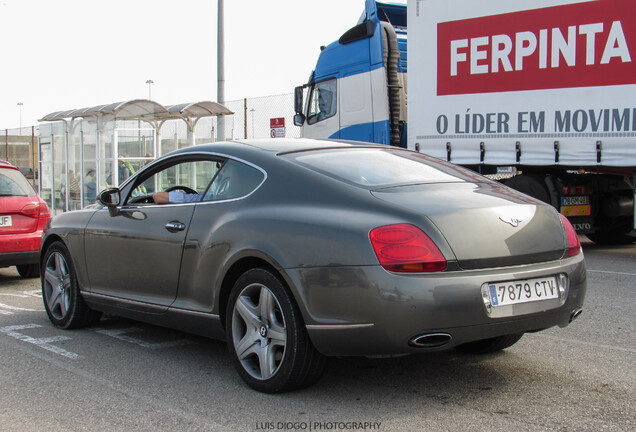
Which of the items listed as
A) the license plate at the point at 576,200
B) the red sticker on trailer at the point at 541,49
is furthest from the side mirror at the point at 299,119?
the license plate at the point at 576,200

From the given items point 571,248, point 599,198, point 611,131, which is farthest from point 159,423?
point 599,198

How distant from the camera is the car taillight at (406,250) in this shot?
11.7 ft

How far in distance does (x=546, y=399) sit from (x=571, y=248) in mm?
877

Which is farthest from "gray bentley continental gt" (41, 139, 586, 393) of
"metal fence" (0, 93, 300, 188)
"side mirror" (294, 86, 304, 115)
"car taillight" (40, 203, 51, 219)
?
"metal fence" (0, 93, 300, 188)

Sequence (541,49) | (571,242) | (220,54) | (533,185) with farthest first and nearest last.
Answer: (220,54) → (533,185) → (541,49) → (571,242)

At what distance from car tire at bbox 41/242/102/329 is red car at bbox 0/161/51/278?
8.52 ft

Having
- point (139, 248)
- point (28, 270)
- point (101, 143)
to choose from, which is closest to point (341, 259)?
point (139, 248)

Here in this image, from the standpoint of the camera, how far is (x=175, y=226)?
469 centimetres

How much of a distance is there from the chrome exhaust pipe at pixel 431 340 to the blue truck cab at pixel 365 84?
898 centimetres

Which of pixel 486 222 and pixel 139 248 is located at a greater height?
pixel 486 222

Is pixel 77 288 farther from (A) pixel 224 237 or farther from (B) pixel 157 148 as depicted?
(B) pixel 157 148

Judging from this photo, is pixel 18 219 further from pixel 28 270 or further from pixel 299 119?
pixel 299 119

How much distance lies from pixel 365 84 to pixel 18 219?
6.33 metres

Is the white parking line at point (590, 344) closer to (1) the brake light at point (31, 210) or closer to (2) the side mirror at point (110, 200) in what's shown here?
(2) the side mirror at point (110, 200)
